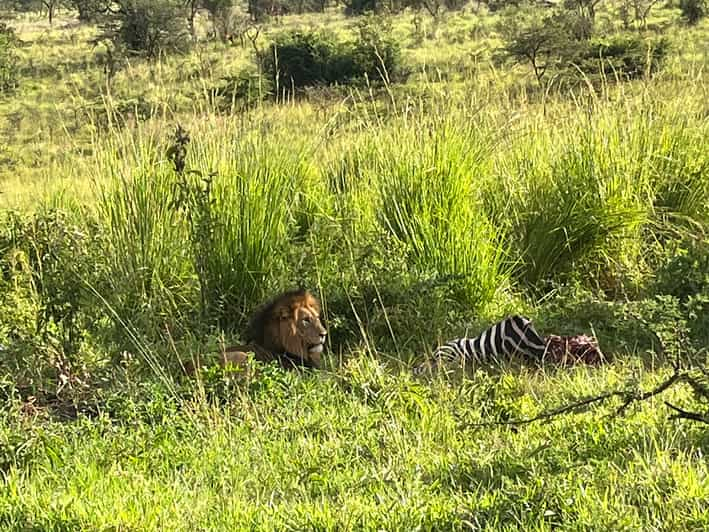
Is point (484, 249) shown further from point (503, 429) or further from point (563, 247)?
point (503, 429)

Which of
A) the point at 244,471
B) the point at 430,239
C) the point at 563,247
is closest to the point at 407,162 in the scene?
the point at 430,239

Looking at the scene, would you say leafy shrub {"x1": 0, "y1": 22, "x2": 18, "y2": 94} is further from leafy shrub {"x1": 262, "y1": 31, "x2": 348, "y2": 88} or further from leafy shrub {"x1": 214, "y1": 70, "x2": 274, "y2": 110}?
leafy shrub {"x1": 214, "y1": 70, "x2": 274, "y2": 110}

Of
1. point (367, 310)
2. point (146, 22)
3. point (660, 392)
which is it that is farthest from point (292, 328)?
point (146, 22)

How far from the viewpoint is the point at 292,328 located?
3451 millimetres

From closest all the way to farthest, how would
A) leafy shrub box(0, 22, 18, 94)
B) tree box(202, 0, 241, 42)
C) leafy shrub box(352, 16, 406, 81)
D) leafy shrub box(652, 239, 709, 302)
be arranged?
Result: leafy shrub box(652, 239, 709, 302) < leafy shrub box(352, 16, 406, 81) < leafy shrub box(0, 22, 18, 94) < tree box(202, 0, 241, 42)

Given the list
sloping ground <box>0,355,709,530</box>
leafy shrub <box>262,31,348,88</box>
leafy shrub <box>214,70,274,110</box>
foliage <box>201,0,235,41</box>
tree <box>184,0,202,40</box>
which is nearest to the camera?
sloping ground <box>0,355,709,530</box>

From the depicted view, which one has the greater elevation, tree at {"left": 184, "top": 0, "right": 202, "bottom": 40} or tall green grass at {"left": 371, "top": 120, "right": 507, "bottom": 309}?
tree at {"left": 184, "top": 0, "right": 202, "bottom": 40}

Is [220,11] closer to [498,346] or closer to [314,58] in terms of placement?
[314,58]

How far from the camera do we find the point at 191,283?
167 inches

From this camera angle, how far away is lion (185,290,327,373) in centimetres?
346

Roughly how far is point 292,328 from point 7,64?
80.8 ft

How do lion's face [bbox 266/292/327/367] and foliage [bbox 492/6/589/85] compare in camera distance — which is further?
foliage [bbox 492/6/589/85]

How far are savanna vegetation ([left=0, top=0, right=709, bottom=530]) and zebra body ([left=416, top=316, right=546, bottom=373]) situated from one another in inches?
3.3

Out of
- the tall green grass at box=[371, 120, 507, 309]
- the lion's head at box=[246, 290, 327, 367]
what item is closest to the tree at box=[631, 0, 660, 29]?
the tall green grass at box=[371, 120, 507, 309]
